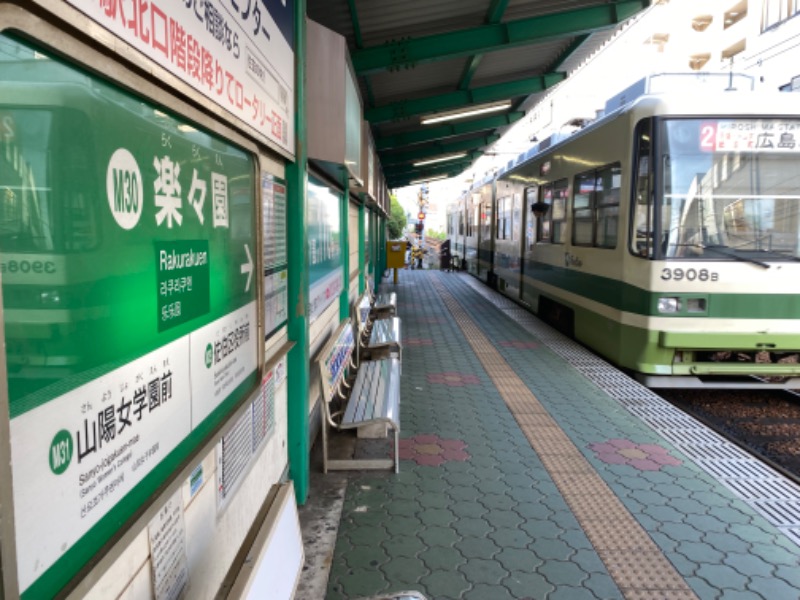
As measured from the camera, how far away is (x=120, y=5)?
51.6 inches

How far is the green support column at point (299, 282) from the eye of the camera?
3.35 m

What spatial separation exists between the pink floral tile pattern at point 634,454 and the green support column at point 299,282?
2125 mm

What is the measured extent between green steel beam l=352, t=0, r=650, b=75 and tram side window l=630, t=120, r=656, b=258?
1746 mm

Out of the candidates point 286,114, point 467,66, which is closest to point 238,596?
point 286,114

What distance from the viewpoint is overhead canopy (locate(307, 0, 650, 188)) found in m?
6.01

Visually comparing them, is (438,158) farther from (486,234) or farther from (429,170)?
(429,170)

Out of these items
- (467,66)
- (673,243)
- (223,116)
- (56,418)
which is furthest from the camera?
(467,66)

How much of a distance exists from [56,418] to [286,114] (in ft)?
7.53

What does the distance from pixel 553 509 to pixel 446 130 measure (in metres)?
9.67

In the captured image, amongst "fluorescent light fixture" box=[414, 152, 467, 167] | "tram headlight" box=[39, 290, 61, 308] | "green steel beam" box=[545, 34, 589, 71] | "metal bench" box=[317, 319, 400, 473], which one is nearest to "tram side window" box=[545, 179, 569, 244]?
"green steel beam" box=[545, 34, 589, 71]

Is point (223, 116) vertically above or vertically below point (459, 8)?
below

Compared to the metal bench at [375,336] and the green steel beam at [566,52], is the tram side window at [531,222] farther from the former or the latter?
the metal bench at [375,336]

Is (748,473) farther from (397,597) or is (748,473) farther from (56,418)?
(56,418)

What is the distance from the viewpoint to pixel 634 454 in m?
4.38
